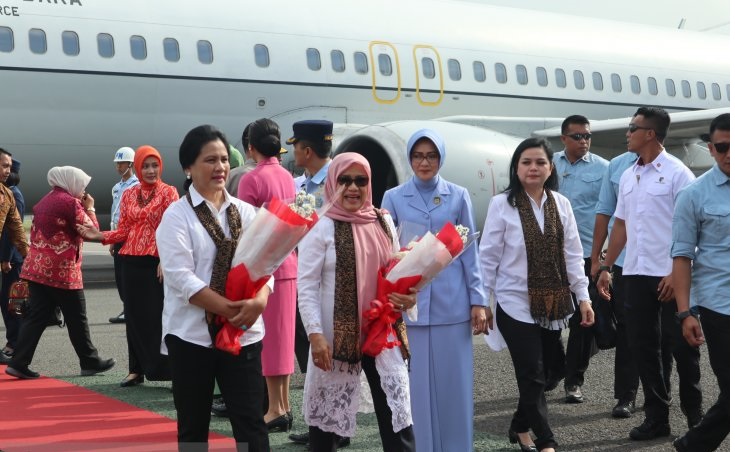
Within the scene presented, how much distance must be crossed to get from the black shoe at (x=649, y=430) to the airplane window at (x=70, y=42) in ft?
26.2

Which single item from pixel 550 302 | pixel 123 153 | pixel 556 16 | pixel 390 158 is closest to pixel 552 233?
pixel 550 302

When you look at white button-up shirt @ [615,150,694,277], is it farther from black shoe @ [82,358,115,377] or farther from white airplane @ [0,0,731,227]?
white airplane @ [0,0,731,227]

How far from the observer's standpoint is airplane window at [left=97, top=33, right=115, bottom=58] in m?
11.7

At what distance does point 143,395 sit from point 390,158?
499 centimetres

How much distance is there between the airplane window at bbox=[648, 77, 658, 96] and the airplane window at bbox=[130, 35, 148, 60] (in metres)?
8.25

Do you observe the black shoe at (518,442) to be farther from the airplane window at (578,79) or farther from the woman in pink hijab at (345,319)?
the airplane window at (578,79)

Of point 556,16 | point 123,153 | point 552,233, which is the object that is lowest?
point 552,233

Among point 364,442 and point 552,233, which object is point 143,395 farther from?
point 552,233

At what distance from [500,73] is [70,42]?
19.9 ft

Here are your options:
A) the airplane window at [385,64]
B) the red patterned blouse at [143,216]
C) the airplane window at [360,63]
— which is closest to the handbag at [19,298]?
the red patterned blouse at [143,216]

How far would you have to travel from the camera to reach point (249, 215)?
4180 millimetres

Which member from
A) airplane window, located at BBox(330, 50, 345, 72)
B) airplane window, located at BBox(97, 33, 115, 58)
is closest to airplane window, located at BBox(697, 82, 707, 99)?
airplane window, located at BBox(330, 50, 345, 72)

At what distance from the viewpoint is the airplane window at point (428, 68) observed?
1418cm

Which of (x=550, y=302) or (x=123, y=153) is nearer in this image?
(x=550, y=302)
